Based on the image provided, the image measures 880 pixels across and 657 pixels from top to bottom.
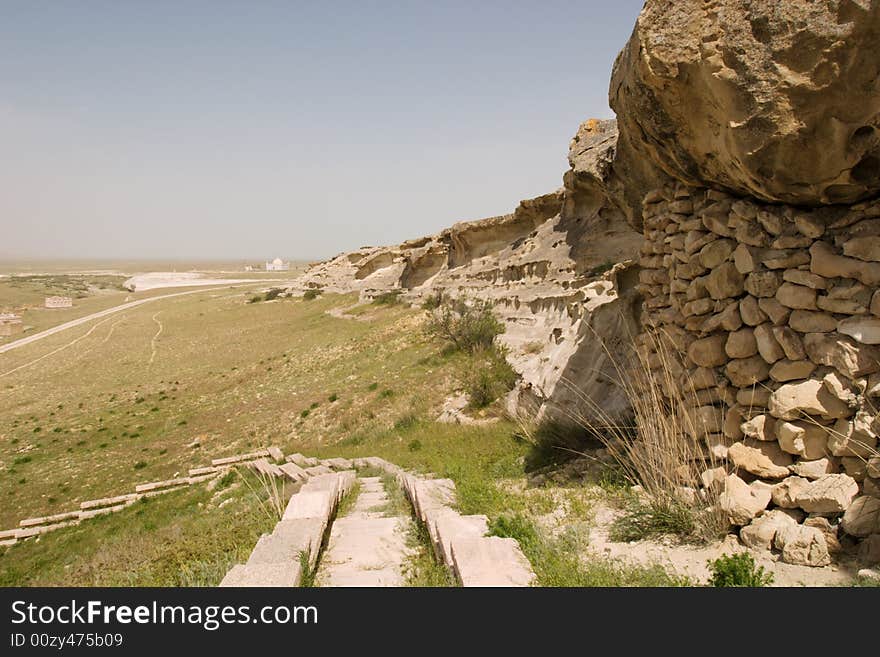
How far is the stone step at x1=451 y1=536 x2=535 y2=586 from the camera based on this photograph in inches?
112

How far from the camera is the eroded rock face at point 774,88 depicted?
302 cm

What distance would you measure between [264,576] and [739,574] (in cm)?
267

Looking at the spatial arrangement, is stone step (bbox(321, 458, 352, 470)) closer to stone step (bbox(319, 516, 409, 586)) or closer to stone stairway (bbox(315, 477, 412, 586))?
stone stairway (bbox(315, 477, 412, 586))

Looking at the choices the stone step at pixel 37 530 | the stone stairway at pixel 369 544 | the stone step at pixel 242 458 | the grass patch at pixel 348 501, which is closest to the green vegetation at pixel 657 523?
the stone stairway at pixel 369 544

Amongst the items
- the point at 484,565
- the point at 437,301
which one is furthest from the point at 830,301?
→ the point at 437,301

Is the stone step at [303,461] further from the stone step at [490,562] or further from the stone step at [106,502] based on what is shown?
the stone step at [490,562]

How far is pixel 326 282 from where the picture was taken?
141 ft

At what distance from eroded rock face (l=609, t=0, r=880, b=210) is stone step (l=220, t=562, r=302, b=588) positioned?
13.1 ft

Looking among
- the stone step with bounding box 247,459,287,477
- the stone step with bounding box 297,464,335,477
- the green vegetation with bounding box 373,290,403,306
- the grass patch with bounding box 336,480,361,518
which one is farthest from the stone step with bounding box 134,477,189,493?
the green vegetation with bounding box 373,290,403,306

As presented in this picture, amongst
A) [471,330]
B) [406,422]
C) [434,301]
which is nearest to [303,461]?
[406,422]

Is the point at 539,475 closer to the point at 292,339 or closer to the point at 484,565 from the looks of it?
the point at 484,565

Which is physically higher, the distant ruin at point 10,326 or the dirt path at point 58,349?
the distant ruin at point 10,326

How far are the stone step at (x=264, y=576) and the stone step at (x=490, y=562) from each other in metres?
0.99

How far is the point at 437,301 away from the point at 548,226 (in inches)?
322
